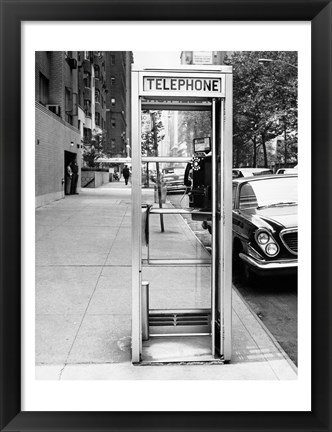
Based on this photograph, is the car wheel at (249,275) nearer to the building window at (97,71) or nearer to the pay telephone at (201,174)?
the pay telephone at (201,174)

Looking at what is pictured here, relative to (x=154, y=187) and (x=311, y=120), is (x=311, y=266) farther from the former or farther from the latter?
(x=154, y=187)

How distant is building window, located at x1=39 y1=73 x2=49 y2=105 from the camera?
20.6 meters

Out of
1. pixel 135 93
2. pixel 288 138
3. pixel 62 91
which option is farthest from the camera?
pixel 288 138

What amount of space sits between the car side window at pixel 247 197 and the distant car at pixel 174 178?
2.75 m

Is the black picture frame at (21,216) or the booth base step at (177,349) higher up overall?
the black picture frame at (21,216)

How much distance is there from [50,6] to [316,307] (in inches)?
89.5

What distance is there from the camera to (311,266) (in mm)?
2877

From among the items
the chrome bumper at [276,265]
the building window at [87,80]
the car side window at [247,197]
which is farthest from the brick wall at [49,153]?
the building window at [87,80]

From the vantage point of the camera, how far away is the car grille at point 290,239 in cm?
648

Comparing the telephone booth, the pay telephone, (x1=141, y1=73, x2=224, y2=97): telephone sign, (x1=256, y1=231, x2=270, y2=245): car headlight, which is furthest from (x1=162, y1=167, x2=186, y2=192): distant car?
(x1=256, y1=231, x2=270, y2=245): car headlight

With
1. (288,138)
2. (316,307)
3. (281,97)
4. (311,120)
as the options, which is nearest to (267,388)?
(316,307)

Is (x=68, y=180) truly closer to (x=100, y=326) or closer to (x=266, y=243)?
(x=266, y=243)

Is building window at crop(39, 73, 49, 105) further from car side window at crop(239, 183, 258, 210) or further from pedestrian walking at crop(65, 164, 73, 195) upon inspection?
car side window at crop(239, 183, 258, 210)

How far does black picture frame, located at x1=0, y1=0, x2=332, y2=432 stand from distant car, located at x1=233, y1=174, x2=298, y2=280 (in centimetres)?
358
